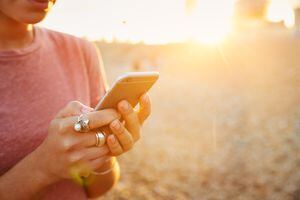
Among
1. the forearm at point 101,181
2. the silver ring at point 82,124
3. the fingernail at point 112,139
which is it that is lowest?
the forearm at point 101,181

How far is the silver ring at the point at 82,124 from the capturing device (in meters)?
1.40

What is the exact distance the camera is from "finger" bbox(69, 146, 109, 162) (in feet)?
4.75

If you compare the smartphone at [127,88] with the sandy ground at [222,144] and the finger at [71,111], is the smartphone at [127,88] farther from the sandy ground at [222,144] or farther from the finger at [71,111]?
the sandy ground at [222,144]

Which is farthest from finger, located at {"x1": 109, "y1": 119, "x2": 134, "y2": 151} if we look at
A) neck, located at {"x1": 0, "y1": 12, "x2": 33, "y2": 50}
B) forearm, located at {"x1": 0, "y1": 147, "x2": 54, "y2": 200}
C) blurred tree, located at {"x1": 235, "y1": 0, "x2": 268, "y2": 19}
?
blurred tree, located at {"x1": 235, "y1": 0, "x2": 268, "y2": 19}

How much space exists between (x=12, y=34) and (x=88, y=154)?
93 cm

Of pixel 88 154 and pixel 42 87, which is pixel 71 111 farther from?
pixel 42 87

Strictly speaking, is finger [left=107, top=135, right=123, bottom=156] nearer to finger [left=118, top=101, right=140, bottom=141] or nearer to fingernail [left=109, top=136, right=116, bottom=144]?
fingernail [left=109, top=136, right=116, bottom=144]

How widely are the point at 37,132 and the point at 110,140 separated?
1.69ft

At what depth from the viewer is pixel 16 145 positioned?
1708 millimetres

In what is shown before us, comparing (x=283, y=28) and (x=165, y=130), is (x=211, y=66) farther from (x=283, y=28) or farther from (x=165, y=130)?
(x=165, y=130)

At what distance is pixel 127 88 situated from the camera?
156 centimetres

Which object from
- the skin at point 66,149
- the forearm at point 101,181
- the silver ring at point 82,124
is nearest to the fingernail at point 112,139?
the skin at point 66,149

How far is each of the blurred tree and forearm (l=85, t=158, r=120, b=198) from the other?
33.6m

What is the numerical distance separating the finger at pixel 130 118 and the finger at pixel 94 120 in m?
0.07
